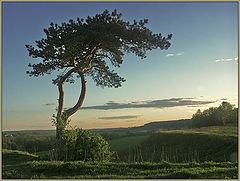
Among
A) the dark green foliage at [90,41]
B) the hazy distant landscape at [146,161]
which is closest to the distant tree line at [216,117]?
Answer: the hazy distant landscape at [146,161]

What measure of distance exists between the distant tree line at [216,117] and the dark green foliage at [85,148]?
98.5ft

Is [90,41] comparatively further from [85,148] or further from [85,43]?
[85,148]

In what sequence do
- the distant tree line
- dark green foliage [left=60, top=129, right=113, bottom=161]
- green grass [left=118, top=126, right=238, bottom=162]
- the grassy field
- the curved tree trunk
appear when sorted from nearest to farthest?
the grassy field < dark green foliage [left=60, top=129, right=113, bottom=161] < the curved tree trunk < green grass [left=118, top=126, right=238, bottom=162] < the distant tree line

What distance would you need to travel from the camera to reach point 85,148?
436 inches

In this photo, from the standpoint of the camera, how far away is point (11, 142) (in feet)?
68.7

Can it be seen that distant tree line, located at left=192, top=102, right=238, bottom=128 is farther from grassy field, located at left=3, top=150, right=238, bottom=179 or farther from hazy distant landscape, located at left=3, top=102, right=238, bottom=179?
grassy field, located at left=3, top=150, right=238, bottom=179

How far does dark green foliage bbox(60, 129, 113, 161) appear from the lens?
1105cm

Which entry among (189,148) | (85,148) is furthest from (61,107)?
(189,148)

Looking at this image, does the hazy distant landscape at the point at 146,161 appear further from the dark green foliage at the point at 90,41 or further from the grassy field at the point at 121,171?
the dark green foliage at the point at 90,41

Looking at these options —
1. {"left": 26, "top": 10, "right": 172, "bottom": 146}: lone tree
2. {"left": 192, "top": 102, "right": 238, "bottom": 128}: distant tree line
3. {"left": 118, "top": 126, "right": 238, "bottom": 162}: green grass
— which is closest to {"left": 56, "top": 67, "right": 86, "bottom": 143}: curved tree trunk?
{"left": 26, "top": 10, "right": 172, "bottom": 146}: lone tree

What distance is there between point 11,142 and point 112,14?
15.3 meters

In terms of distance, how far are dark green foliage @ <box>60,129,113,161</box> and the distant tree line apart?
1182 inches

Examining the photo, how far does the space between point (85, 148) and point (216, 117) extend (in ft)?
106

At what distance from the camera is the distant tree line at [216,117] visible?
37.0 m
